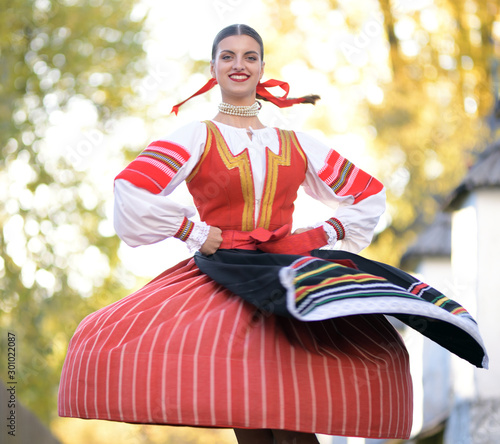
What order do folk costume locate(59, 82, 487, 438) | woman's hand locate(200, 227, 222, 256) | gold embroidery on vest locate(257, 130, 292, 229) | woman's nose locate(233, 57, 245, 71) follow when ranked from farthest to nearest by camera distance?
woman's nose locate(233, 57, 245, 71)
gold embroidery on vest locate(257, 130, 292, 229)
woman's hand locate(200, 227, 222, 256)
folk costume locate(59, 82, 487, 438)

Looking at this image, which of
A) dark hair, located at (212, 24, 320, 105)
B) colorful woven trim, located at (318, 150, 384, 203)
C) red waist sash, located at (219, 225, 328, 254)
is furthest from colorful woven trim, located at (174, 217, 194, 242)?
dark hair, located at (212, 24, 320, 105)

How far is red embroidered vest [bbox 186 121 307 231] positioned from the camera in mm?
2994

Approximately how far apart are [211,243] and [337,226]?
1.73 ft

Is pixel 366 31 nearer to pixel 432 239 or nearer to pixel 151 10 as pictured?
pixel 432 239

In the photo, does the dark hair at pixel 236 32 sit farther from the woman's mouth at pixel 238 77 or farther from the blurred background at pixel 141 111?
the blurred background at pixel 141 111

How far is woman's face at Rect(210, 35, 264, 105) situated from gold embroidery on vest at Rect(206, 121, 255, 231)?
0.26 m

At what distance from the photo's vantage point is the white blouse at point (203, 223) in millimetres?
2820

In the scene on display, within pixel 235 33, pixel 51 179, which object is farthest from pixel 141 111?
pixel 235 33

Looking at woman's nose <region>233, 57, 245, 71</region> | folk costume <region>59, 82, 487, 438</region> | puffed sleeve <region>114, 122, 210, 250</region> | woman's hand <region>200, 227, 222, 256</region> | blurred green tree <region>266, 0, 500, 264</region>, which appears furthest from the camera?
blurred green tree <region>266, 0, 500, 264</region>

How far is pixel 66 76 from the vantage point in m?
10.1

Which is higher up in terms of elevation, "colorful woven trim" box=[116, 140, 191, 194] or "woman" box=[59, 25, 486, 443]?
"colorful woven trim" box=[116, 140, 191, 194]

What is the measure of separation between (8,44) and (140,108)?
209 centimetres

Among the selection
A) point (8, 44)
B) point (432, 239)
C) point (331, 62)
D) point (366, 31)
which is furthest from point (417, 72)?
point (8, 44)

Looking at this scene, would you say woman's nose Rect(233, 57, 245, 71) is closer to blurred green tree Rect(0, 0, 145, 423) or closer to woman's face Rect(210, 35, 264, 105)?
woman's face Rect(210, 35, 264, 105)
